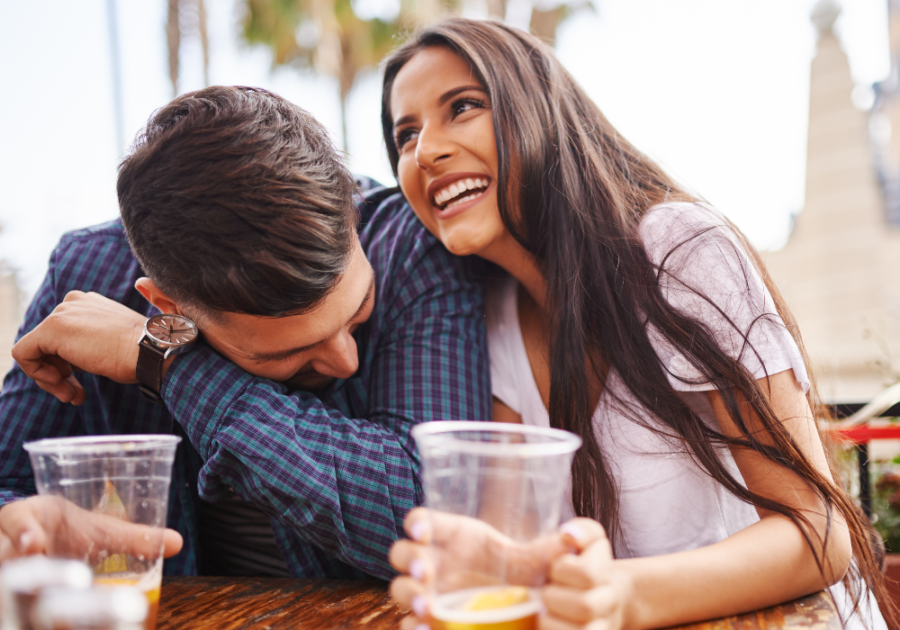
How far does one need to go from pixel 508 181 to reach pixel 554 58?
1.40 ft

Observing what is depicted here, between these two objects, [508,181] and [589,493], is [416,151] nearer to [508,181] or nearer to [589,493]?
[508,181]

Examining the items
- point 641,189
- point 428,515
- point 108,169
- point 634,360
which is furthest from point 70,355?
point 641,189

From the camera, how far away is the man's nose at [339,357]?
1394mm

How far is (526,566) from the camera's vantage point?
666mm

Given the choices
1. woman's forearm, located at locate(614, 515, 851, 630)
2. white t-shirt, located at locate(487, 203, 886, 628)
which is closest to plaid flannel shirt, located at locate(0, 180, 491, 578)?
white t-shirt, located at locate(487, 203, 886, 628)

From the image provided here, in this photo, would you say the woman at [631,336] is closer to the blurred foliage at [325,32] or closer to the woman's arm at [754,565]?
the woman's arm at [754,565]

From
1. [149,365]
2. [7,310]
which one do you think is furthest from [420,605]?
[7,310]

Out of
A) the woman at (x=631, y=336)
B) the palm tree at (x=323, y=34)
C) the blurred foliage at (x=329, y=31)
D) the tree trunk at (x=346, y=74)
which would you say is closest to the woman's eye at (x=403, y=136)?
the woman at (x=631, y=336)

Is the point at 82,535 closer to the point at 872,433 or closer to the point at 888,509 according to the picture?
the point at 872,433

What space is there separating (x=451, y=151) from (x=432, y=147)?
0.16 ft

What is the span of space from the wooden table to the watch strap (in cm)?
41

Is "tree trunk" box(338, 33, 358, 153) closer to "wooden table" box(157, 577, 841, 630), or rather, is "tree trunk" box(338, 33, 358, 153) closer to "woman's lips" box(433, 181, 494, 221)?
"woman's lips" box(433, 181, 494, 221)

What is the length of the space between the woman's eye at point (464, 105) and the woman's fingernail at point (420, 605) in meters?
1.26

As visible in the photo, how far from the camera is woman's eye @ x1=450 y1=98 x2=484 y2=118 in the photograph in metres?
1.62
